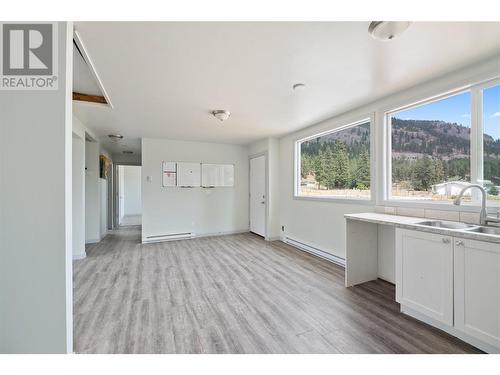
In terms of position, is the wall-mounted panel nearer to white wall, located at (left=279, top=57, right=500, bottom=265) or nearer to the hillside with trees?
white wall, located at (left=279, top=57, right=500, bottom=265)

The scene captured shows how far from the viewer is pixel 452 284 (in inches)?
68.6

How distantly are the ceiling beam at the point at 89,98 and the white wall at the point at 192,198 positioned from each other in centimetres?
211

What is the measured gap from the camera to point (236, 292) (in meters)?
2.56

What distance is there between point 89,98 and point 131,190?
331 inches

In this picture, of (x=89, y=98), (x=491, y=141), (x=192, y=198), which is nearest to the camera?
(x=491, y=141)

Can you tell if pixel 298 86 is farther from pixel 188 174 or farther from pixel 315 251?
pixel 188 174

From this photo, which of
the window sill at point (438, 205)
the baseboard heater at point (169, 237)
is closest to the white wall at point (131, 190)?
the baseboard heater at point (169, 237)

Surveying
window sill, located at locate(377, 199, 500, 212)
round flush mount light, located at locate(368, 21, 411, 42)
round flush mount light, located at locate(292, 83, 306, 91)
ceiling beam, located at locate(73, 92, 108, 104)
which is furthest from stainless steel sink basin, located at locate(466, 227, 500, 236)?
ceiling beam, located at locate(73, 92, 108, 104)

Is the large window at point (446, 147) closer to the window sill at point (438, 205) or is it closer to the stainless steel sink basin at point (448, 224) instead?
the window sill at point (438, 205)

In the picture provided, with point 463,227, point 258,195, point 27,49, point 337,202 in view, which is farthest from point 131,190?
point 463,227

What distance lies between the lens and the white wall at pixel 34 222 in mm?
1291

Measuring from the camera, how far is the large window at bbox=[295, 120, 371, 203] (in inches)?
128
